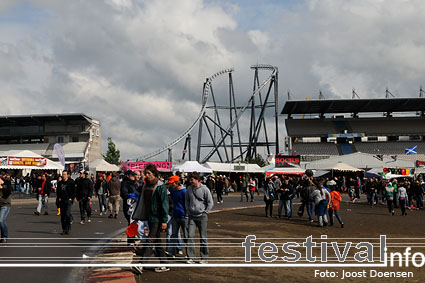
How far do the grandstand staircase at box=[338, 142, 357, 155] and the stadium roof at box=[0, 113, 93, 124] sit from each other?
1517 inches

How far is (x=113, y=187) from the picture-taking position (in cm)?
1667

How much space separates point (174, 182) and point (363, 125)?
208ft

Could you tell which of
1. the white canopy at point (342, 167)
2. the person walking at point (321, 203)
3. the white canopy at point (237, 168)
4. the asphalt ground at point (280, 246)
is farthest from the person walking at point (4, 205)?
the white canopy at point (237, 168)

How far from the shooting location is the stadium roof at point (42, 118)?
71375 mm

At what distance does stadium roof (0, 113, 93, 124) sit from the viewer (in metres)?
71.4

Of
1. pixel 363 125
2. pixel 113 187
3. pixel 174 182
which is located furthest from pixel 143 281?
pixel 363 125

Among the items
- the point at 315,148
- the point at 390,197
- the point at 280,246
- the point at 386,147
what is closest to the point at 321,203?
the point at 280,246

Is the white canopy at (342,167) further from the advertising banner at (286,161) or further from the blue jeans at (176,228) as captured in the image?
the blue jeans at (176,228)

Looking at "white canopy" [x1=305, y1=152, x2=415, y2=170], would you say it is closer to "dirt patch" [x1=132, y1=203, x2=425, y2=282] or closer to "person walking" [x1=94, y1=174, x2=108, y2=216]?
"dirt patch" [x1=132, y1=203, x2=425, y2=282]

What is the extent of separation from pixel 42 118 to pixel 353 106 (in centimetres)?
4816

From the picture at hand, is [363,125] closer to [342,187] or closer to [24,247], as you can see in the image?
[342,187]

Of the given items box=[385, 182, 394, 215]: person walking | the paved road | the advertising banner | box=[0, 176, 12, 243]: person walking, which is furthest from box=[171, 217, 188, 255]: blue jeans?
the advertising banner

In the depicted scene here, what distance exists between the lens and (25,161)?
1474 inches

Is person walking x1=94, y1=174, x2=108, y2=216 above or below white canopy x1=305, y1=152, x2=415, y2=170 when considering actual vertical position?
below
